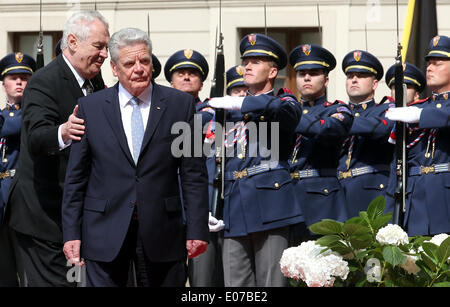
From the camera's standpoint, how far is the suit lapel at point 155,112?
14.2 ft

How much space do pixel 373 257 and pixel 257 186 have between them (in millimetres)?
2384

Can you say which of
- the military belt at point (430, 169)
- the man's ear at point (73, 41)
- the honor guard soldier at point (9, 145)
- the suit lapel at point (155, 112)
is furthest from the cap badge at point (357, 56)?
the suit lapel at point (155, 112)

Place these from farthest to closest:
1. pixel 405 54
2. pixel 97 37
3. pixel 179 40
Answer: pixel 179 40 → pixel 405 54 → pixel 97 37

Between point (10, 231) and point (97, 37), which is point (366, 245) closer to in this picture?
point (97, 37)

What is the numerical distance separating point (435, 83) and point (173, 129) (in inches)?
97.3

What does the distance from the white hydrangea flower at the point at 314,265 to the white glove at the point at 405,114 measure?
8.67 ft

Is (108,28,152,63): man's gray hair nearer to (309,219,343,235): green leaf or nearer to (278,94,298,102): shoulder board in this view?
(309,219,343,235): green leaf

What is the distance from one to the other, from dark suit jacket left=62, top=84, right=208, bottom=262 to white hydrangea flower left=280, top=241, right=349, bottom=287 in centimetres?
83

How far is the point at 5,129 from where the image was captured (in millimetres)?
6898

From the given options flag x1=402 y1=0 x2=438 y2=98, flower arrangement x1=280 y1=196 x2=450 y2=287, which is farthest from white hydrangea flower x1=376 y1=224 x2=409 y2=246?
flag x1=402 y1=0 x2=438 y2=98

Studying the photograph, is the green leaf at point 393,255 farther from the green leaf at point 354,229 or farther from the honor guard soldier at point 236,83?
the honor guard soldier at point 236,83

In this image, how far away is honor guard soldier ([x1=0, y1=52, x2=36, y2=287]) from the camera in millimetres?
6852

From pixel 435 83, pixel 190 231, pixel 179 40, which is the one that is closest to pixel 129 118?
pixel 190 231

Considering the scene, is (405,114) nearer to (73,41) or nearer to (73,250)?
(73,41)
